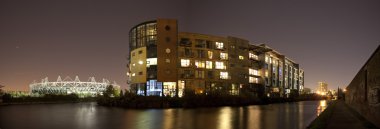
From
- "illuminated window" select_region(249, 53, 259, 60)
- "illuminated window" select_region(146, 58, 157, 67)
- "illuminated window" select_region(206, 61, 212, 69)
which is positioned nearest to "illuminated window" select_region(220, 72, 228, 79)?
"illuminated window" select_region(206, 61, 212, 69)

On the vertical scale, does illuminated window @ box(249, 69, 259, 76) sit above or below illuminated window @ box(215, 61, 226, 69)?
below

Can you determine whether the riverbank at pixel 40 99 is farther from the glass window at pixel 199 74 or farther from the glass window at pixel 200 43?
the glass window at pixel 200 43

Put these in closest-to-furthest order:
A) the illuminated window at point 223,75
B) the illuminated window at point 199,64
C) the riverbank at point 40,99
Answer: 1. the riverbank at point 40,99
2. the illuminated window at point 199,64
3. the illuminated window at point 223,75

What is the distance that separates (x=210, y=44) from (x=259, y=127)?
80994 mm

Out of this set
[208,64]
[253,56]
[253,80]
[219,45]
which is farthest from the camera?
[253,56]

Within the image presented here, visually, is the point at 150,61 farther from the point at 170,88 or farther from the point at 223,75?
the point at 223,75

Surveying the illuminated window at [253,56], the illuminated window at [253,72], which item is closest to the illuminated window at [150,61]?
the illuminated window at [253,72]

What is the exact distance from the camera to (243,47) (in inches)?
4668

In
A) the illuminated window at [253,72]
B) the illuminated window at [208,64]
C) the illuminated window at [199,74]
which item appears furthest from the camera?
the illuminated window at [253,72]

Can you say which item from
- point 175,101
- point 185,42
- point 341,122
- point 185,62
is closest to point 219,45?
point 185,42

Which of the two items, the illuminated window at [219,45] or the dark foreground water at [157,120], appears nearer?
the dark foreground water at [157,120]

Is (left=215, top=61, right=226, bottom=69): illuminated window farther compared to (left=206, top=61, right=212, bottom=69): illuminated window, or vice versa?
(left=215, top=61, right=226, bottom=69): illuminated window

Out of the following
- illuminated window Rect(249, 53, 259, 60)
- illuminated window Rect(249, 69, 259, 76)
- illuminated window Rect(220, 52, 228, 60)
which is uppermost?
illuminated window Rect(249, 53, 259, 60)

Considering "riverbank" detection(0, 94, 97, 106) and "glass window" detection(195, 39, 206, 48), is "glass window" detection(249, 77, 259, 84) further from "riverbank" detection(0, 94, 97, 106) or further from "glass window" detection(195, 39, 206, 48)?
"riverbank" detection(0, 94, 97, 106)
